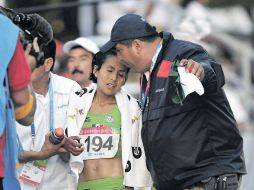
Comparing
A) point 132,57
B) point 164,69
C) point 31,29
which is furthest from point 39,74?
point 164,69

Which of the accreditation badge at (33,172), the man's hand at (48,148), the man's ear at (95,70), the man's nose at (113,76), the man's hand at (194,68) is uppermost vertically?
the man's hand at (194,68)

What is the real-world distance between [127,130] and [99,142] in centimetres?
23

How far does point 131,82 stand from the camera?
39.8ft

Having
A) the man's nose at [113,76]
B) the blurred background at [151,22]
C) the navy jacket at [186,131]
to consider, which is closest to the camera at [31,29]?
the man's nose at [113,76]

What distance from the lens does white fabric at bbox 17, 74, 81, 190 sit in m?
7.19

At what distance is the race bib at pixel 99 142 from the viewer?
716 centimetres

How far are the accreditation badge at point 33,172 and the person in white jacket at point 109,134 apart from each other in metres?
0.27

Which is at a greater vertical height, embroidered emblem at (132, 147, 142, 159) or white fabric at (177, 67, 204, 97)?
white fabric at (177, 67, 204, 97)

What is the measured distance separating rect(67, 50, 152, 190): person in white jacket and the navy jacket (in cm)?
29

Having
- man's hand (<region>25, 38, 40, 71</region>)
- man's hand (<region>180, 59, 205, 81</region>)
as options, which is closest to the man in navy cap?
man's hand (<region>180, 59, 205, 81</region>)

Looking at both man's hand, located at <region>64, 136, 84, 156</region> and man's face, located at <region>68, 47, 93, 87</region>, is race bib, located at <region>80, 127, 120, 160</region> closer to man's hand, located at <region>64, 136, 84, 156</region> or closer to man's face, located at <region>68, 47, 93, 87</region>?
man's hand, located at <region>64, 136, 84, 156</region>

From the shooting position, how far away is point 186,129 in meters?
6.71

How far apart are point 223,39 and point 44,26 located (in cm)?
909

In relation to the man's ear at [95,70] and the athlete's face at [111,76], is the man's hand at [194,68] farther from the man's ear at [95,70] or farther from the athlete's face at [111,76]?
the man's ear at [95,70]
